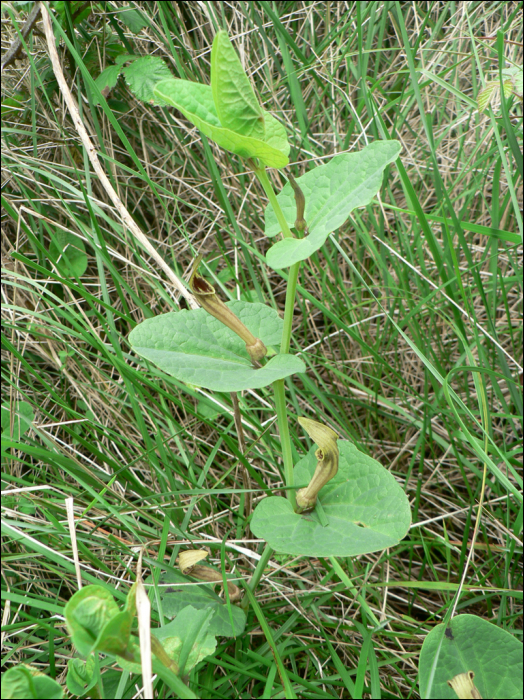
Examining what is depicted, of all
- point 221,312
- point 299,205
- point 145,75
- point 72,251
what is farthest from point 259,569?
point 145,75

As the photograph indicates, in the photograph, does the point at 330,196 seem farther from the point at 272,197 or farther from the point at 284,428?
the point at 284,428

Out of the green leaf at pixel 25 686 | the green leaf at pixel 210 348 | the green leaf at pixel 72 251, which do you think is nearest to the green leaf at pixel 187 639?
the green leaf at pixel 25 686

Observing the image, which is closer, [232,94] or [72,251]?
[232,94]

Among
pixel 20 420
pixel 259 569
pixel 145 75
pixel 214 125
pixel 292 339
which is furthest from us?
pixel 292 339

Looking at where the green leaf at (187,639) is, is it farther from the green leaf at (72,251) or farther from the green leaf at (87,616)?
the green leaf at (72,251)

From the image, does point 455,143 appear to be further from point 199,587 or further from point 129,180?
point 199,587

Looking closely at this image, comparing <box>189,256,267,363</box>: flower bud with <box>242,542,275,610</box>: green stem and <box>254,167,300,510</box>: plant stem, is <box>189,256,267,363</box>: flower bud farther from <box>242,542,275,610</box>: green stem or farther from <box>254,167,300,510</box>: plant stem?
<box>242,542,275,610</box>: green stem
